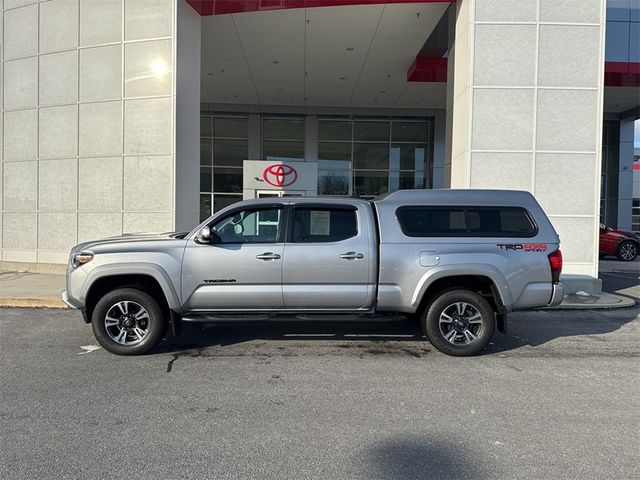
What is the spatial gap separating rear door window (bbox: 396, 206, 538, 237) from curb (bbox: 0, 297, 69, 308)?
659 centimetres

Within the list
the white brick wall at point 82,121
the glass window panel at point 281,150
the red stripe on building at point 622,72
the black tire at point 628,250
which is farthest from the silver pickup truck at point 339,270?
the glass window panel at point 281,150

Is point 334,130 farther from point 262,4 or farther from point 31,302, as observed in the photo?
point 31,302

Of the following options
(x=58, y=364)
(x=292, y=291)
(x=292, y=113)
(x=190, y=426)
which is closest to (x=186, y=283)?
(x=292, y=291)

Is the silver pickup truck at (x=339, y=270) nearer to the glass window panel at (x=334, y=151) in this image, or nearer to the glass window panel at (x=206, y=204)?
the glass window panel at (x=206, y=204)

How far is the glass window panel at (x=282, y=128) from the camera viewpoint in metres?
23.3

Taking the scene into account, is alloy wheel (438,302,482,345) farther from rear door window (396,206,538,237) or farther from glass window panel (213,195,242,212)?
glass window panel (213,195,242,212)

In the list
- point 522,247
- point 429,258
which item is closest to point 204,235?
point 429,258

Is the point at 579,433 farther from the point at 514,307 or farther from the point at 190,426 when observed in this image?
the point at 190,426

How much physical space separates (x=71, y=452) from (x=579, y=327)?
23.5ft

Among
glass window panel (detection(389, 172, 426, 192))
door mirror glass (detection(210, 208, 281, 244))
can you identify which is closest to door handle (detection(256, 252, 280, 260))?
door mirror glass (detection(210, 208, 281, 244))

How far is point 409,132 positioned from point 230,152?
898 centimetres

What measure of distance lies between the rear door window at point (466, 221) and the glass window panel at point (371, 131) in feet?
59.6

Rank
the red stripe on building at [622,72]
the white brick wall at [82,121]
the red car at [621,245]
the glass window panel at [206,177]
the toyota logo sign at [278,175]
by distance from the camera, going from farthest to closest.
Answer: the glass window panel at [206,177], the red car at [621,245], the red stripe on building at [622,72], the toyota logo sign at [278,175], the white brick wall at [82,121]

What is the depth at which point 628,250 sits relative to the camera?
18.1m
